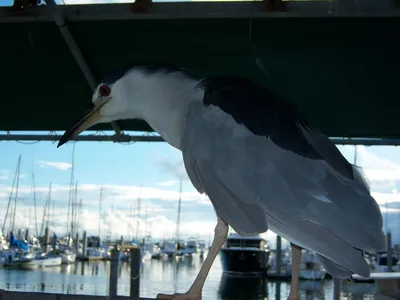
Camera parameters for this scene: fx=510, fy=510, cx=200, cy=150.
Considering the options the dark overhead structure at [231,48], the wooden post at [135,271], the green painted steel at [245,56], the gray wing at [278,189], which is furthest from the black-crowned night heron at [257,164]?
the wooden post at [135,271]

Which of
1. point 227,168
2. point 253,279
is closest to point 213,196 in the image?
point 227,168

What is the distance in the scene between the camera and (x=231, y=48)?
14.0 feet

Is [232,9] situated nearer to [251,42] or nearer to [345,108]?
[251,42]

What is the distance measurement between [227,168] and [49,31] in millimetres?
2680

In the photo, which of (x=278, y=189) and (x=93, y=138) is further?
(x=93, y=138)

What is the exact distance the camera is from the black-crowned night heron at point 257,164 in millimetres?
2096

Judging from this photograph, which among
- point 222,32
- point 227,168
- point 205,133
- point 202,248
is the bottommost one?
point 202,248

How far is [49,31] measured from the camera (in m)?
4.29

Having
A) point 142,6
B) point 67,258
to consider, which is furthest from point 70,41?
point 67,258

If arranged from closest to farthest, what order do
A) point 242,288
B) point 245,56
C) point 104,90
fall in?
point 104,90
point 245,56
point 242,288

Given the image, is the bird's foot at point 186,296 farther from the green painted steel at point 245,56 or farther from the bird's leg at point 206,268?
the green painted steel at point 245,56

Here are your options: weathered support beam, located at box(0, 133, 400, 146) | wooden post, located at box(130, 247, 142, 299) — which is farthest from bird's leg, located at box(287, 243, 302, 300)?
wooden post, located at box(130, 247, 142, 299)

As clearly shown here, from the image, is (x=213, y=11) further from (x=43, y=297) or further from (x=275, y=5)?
(x=43, y=297)

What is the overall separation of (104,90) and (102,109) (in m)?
0.11
